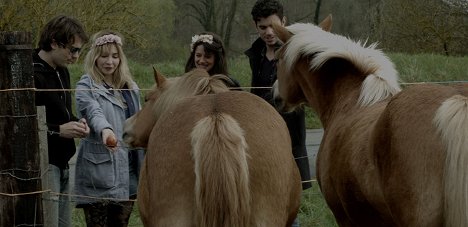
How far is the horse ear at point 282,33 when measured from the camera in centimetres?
466

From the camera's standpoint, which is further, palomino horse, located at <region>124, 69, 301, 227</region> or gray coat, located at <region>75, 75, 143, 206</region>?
gray coat, located at <region>75, 75, 143, 206</region>

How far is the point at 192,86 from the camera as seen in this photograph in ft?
12.5

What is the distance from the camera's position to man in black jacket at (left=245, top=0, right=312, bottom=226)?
5043 millimetres

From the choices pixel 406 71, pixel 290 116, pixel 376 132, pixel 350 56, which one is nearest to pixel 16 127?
pixel 290 116

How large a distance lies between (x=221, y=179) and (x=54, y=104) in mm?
2204

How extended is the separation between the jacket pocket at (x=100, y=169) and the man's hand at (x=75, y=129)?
0.21 meters

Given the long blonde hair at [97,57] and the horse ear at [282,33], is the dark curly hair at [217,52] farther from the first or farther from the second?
the long blonde hair at [97,57]

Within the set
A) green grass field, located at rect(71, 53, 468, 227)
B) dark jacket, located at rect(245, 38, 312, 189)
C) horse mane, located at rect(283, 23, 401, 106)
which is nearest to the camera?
horse mane, located at rect(283, 23, 401, 106)

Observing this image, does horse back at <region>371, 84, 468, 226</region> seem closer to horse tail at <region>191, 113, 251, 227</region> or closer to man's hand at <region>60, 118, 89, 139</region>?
horse tail at <region>191, 113, 251, 227</region>

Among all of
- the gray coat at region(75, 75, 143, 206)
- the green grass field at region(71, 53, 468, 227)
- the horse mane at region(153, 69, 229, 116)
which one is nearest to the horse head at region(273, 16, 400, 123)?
the horse mane at region(153, 69, 229, 116)

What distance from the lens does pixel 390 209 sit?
10.3 feet

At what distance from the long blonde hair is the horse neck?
1.28 m

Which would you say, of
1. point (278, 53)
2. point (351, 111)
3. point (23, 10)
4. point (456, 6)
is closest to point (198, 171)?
point (351, 111)

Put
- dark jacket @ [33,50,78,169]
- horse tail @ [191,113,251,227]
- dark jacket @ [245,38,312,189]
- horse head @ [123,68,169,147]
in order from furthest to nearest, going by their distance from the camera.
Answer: dark jacket @ [245,38,312,189] → dark jacket @ [33,50,78,169] → horse head @ [123,68,169,147] → horse tail @ [191,113,251,227]
